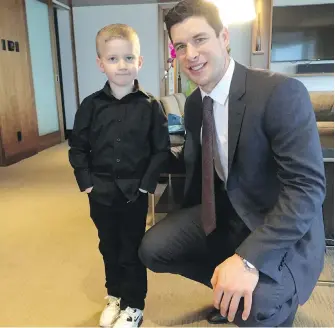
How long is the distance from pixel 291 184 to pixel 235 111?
0.25 m

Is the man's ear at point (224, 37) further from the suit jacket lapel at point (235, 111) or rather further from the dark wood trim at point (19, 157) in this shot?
the dark wood trim at point (19, 157)

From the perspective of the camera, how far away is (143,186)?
1249 millimetres

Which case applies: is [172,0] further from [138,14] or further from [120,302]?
[120,302]

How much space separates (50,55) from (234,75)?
4.95 meters

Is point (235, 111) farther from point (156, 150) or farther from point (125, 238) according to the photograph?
point (125, 238)

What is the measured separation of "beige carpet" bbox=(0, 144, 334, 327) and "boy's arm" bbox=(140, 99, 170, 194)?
557mm

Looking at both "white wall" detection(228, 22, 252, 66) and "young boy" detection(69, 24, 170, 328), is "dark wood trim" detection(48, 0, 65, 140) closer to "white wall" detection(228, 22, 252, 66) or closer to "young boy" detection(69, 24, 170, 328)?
"white wall" detection(228, 22, 252, 66)

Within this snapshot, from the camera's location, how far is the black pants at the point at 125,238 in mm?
1279

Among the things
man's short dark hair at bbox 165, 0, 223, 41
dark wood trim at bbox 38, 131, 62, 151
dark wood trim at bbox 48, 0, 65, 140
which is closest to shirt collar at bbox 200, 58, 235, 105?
man's short dark hair at bbox 165, 0, 223, 41

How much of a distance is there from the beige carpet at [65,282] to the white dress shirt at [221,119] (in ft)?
2.15

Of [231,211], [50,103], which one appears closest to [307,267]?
[231,211]

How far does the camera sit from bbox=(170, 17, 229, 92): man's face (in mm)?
1004

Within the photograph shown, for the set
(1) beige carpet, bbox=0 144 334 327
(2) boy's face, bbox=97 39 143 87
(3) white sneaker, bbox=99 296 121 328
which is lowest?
(1) beige carpet, bbox=0 144 334 327

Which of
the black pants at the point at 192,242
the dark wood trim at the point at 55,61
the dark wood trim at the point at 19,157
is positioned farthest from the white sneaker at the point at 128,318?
the dark wood trim at the point at 55,61
